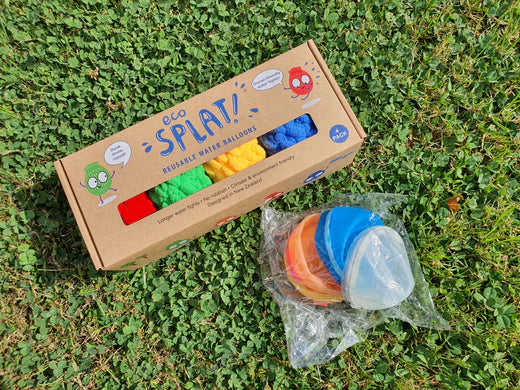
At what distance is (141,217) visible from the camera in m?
1.79

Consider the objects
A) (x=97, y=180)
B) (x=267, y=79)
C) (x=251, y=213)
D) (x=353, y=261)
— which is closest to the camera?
(x=353, y=261)

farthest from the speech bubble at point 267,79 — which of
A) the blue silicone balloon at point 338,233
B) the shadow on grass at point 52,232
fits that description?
the shadow on grass at point 52,232

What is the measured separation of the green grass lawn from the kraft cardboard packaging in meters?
0.47

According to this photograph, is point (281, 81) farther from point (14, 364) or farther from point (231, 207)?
point (14, 364)

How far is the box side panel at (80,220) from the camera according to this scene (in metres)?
1.72

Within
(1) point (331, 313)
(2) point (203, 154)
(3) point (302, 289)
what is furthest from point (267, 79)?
(1) point (331, 313)

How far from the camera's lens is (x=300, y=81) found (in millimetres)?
1876

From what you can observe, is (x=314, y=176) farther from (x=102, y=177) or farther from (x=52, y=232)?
(x=52, y=232)

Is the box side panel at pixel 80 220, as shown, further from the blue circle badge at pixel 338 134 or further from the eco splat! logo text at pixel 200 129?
the blue circle badge at pixel 338 134

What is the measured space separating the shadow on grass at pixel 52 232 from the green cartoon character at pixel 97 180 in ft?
1.93

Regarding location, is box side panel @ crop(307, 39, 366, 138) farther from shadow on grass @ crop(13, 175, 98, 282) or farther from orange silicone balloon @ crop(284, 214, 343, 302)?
shadow on grass @ crop(13, 175, 98, 282)

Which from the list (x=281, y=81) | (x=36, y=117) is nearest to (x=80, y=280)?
(x=36, y=117)

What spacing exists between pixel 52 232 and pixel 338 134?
62.2 inches

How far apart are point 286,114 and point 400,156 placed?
84cm
